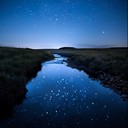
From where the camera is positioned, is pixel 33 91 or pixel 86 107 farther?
pixel 33 91

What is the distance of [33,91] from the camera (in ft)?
48.4

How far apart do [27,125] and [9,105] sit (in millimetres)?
1956

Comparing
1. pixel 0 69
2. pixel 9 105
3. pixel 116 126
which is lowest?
pixel 116 126

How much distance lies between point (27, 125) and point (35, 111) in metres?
1.72

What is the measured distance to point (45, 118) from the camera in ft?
31.1

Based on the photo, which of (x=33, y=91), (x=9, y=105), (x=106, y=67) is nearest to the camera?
(x=9, y=105)

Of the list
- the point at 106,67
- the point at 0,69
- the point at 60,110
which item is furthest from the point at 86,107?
the point at 106,67

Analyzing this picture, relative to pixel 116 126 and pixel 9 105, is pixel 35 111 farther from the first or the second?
pixel 116 126

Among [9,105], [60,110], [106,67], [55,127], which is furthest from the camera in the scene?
[106,67]

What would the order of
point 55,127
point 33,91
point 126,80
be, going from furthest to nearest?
point 126,80, point 33,91, point 55,127

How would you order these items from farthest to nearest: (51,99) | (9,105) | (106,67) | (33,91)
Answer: (106,67) < (33,91) < (51,99) < (9,105)

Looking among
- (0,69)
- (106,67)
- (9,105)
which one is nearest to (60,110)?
(9,105)

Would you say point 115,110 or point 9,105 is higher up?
point 9,105

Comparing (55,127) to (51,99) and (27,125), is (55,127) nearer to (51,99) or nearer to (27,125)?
(27,125)
